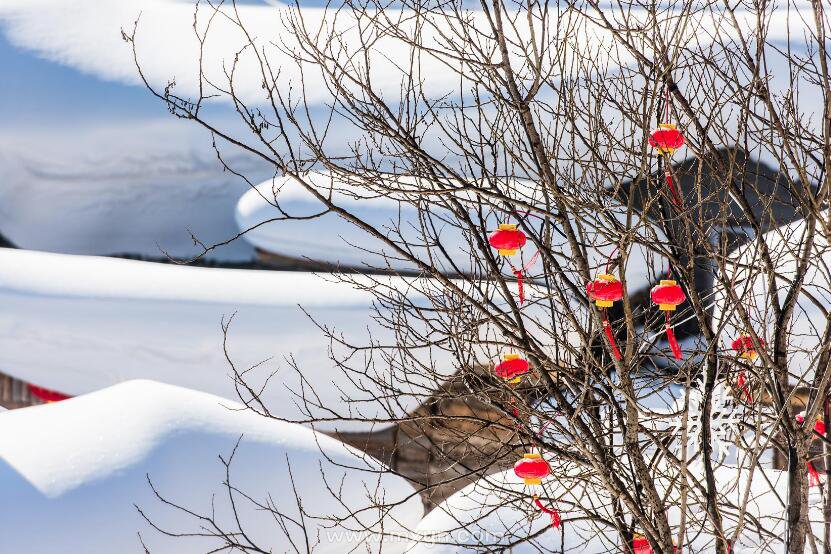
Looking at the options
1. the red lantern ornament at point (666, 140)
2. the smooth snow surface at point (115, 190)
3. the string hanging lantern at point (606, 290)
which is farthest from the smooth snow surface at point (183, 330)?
the red lantern ornament at point (666, 140)

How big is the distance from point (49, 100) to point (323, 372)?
22.3 ft

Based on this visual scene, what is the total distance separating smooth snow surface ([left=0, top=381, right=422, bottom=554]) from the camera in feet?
21.6

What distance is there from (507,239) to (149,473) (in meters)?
3.98

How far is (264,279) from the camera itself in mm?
11812

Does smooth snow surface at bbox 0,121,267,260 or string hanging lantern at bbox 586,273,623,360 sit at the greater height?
smooth snow surface at bbox 0,121,267,260

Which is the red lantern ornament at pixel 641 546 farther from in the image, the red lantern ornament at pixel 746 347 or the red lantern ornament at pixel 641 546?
the red lantern ornament at pixel 746 347

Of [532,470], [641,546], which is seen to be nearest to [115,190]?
[532,470]

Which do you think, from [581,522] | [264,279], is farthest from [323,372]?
[581,522]

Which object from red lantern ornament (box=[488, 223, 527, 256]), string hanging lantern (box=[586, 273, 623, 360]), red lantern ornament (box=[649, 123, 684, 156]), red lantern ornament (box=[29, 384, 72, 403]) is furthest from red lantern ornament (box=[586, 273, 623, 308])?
red lantern ornament (box=[29, 384, 72, 403])

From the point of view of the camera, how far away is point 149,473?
6.98 m

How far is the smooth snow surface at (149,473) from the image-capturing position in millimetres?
6590

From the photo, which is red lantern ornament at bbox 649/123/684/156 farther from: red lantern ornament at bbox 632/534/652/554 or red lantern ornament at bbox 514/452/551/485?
red lantern ornament at bbox 632/534/652/554

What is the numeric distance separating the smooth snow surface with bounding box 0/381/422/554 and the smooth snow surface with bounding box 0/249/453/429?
109 inches

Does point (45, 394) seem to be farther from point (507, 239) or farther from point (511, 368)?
point (507, 239)
